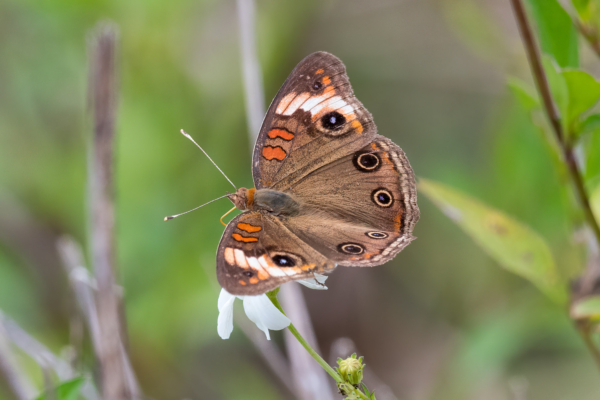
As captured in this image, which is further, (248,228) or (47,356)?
(47,356)

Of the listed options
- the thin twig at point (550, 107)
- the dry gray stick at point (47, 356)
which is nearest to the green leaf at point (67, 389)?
the dry gray stick at point (47, 356)

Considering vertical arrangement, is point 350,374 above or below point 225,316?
below

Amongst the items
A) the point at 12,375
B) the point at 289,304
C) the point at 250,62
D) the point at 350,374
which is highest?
the point at 250,62

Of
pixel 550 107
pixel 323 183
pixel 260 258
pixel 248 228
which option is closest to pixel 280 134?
pixel 323 183

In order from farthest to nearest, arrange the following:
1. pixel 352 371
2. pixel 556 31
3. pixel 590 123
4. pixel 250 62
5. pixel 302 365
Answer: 1. pixel 250 62
2. pixel 302 365
3. pixel 556 31
4. pixel 590 123
5. pixel 352 371

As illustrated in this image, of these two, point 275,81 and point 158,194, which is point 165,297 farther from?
point 275,81

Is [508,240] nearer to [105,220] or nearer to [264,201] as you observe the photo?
[264,201]

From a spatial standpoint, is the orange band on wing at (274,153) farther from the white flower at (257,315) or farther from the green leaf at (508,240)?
the white flower at (257,315)
